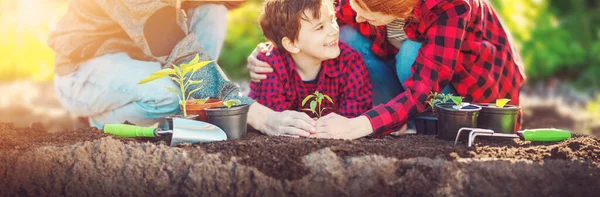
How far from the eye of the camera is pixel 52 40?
3.21 meters

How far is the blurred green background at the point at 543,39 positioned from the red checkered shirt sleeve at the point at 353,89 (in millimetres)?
3140

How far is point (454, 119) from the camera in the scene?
251 cm

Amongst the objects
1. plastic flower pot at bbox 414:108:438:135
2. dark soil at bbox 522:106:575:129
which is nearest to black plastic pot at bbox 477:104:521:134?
plastic flower pot at bbox 414:108:438:135

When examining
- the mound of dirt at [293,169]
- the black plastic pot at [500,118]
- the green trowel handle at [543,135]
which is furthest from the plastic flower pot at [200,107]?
the green trowel handle at [543,135]

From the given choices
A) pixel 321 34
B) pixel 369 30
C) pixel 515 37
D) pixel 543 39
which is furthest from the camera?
pixel 543 39

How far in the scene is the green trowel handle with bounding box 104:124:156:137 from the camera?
2461 millimetres

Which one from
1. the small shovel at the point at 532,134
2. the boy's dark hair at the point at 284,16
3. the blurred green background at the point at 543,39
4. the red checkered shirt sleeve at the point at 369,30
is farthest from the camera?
the blurred green background at the point at 543,39

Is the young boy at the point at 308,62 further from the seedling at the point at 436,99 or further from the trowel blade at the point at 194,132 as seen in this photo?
the trowel blade at the point at 194,132

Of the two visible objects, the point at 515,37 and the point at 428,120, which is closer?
the point at 428,120

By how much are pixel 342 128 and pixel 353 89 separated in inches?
21.5

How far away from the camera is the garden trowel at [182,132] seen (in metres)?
2.39

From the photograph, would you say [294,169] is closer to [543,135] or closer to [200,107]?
[200,107]

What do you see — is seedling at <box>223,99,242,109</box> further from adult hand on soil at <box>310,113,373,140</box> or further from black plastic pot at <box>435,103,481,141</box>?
black plastic pot at <box>435,103,481,141</box>

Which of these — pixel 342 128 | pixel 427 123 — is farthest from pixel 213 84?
pixel 427 123
